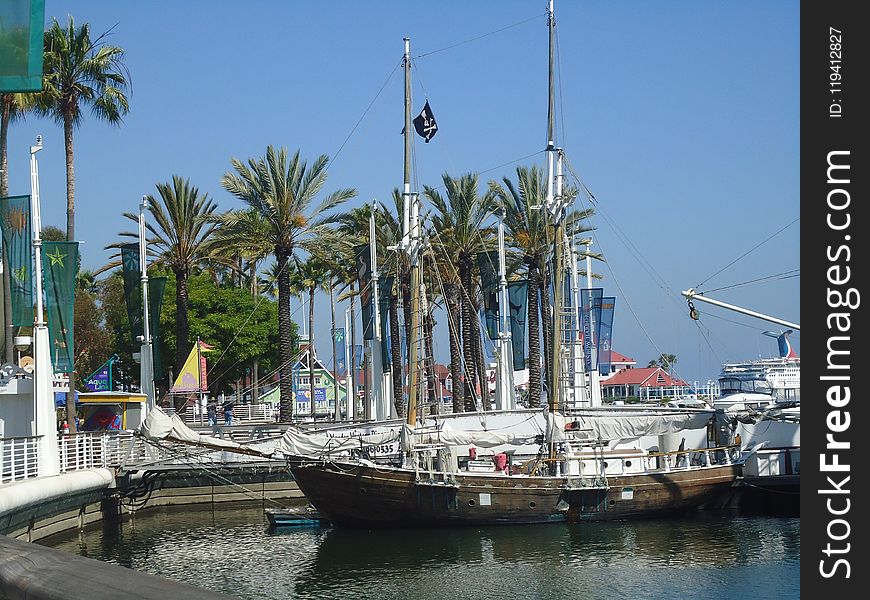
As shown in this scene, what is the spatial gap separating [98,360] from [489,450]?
152 ft

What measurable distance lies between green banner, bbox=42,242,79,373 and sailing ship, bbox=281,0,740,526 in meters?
7.72

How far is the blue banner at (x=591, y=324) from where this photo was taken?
2367 inches

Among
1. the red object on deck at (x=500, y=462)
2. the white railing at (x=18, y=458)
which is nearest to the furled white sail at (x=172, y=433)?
the white railing at (x=18, y=458)

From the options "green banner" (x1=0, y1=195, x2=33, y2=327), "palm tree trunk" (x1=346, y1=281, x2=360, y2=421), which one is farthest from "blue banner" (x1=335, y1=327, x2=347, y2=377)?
"green banner" (x1=0, y1=195, x2=33, y2=327)

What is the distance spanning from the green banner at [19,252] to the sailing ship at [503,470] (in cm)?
948

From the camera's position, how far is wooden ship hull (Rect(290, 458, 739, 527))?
3519 cm

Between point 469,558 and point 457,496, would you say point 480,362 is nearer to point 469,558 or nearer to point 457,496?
point 457,496

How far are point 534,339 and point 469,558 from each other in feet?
111

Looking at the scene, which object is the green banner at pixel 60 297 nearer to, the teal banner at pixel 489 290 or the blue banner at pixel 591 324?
the teal banner at pixel 489 290

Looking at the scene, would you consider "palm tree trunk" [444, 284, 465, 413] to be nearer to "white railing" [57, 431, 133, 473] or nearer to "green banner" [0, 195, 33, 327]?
"white railing" [57, 431, 133, 473]

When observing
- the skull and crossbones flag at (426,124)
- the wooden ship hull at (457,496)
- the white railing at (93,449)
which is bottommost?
the wooden ship hull at (457,496)

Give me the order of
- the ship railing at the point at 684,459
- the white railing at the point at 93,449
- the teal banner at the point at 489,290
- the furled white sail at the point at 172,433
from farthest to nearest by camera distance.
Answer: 1. the teal banner at the point at 489,290
2. the ship railing at the point at 684,459
3. the furled white sail at the point at 172,433
4. the white railing at the point at 93,449

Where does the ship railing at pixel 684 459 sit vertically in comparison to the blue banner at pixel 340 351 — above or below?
below

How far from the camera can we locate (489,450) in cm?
4484
